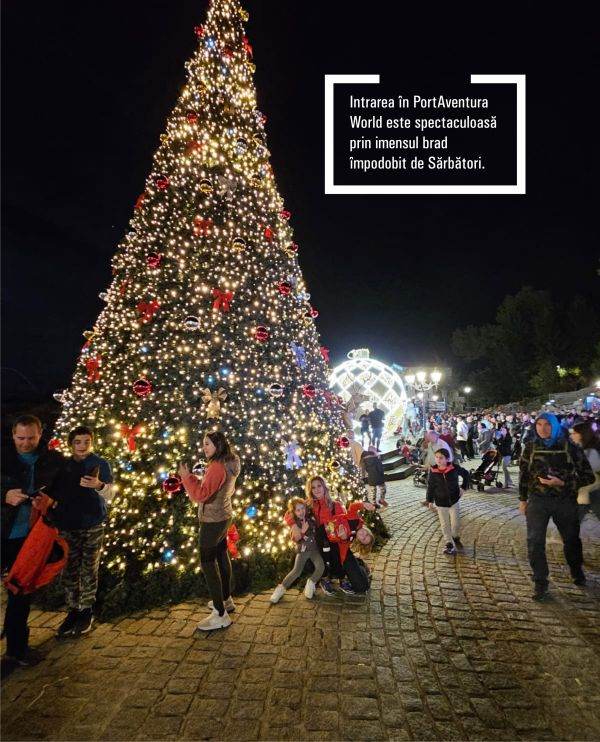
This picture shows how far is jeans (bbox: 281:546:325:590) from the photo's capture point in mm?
4566

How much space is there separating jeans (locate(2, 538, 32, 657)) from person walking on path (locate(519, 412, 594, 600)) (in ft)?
17.0

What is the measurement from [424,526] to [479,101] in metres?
7.72

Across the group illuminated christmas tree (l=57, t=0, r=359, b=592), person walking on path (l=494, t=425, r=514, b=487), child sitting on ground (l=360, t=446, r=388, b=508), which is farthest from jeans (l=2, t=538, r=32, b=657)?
person walking on path (l=494, t=425, r=514, b=487)

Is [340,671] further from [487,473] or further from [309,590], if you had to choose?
[487,473]

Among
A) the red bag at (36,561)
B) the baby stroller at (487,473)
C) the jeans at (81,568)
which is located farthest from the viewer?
the baby stroller at (487,473)

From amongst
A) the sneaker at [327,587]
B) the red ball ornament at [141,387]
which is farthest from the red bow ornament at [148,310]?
the sneaker at [327,587]

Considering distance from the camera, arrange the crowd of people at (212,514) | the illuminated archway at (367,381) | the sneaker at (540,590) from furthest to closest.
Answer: the illuminated archway at (367,381) < the sneaker at (540,590) < the crowd of people at (212,514)

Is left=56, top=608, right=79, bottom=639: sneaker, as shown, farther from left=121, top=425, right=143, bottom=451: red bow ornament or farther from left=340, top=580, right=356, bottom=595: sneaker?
left=340, top=580, right=356, bottom=595: sneaker

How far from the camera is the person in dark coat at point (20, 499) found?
336 cm

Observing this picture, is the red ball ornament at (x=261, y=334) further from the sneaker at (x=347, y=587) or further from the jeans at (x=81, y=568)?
the sneaker at (x=347, y=587)

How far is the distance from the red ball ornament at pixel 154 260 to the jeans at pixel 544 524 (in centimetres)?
559

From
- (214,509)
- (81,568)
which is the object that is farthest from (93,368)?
(214,509)

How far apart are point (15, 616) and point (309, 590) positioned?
287 centimetres

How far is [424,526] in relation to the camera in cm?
722
